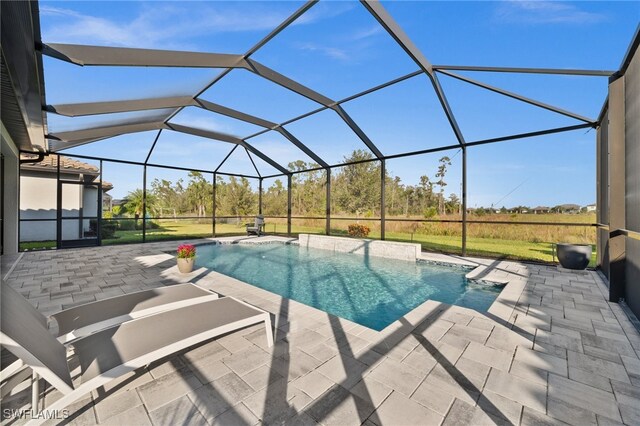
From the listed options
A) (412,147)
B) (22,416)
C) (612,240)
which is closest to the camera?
(22,416)

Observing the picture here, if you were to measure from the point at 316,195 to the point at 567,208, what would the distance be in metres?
13.3

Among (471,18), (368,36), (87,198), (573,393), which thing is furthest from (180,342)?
(87,198)

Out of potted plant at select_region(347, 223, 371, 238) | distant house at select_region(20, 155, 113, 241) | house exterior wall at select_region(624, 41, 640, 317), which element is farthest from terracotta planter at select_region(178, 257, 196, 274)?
potted plant at select_region(347, 223, 371, 238)

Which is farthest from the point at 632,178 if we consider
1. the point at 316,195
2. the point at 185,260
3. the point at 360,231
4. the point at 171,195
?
the point at 171,195

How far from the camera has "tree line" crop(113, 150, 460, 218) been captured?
1695 centimetres

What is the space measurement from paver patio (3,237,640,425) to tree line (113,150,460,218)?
13756 mm

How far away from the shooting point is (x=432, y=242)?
11695 millimetres

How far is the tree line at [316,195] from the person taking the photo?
1695cm

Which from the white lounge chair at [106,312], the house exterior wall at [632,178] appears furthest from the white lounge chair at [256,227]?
the house exterior wall at [632,178]

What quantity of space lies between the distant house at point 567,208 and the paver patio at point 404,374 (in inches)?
338

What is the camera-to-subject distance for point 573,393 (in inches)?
70.7

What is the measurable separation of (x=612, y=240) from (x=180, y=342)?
5588 mm

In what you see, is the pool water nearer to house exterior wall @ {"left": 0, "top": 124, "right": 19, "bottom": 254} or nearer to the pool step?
the pool step

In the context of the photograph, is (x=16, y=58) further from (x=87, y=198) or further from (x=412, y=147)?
Result: (x=87, y=198)
